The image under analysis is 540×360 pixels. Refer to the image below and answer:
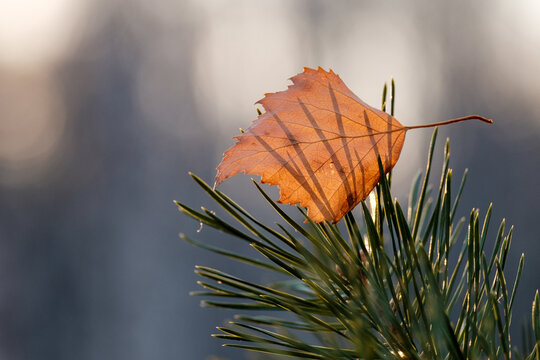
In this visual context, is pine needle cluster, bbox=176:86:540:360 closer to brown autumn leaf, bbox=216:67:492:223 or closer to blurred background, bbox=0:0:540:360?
brown autumn leaf, bbox=216:67:492:223

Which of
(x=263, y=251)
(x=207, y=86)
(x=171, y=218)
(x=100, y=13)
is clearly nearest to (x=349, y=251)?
(x=263, y=251)

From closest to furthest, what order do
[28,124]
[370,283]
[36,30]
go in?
[370,283] → [36,30] → [28,124]

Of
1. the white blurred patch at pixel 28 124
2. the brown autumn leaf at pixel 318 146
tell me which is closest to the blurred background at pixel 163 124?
the white blurred patch at pixel 28 124

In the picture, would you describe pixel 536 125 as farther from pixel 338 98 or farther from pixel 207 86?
pixel 338 98

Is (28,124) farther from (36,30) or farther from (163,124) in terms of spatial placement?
(163,124)

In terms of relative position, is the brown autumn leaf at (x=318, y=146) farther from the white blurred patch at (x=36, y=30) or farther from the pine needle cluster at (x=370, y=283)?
the white blurred patch at (x=36, y=30)

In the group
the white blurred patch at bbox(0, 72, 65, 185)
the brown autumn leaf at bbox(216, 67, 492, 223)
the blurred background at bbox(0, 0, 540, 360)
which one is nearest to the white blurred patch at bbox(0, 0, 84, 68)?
the blurred background at bbox(0, 0, 540, 360)

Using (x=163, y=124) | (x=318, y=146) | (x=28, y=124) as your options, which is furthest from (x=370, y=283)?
(x=28, y=124)
